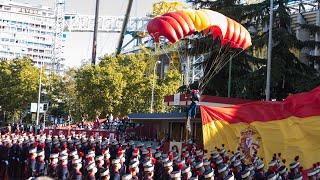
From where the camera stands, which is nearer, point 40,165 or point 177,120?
point 40,165

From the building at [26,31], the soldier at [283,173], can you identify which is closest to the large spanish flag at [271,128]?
the soldier at [283,173]

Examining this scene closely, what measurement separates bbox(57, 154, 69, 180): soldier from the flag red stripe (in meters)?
8.06

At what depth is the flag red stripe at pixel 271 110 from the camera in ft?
55.0

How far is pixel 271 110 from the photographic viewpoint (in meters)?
18.2

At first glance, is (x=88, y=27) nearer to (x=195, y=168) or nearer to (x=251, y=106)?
(x=251, y=106)

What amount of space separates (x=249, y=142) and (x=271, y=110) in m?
1.37

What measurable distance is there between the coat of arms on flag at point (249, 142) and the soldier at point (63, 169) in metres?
7.72

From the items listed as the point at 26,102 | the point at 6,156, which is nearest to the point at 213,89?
the point at 6,156

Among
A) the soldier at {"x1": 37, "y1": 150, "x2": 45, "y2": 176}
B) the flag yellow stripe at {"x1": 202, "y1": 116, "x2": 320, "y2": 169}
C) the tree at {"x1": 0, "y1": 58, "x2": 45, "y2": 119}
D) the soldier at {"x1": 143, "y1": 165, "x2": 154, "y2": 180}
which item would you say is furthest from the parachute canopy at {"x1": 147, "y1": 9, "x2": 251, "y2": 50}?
the tree at {"x1": 0, "y1": 58, "x2": 45, "y2": 119}

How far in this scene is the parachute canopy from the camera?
18.8 meters

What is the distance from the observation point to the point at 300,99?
17.2m

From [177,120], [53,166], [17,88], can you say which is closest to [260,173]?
[53,166]

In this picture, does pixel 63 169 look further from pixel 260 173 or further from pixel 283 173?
pixel 283 173

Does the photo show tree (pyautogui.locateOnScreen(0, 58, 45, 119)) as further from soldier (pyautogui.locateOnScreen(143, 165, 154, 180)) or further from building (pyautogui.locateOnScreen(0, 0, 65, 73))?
building (pyautogui.locateOnScreen(0, 0, 65, 73))
